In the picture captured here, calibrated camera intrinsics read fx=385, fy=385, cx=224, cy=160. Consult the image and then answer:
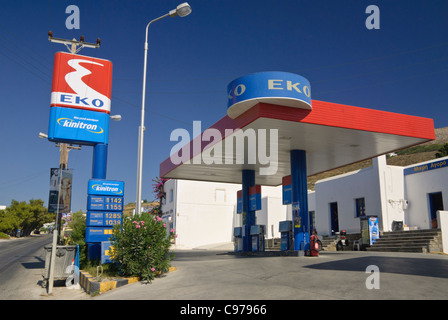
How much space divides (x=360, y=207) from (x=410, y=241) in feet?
19.7

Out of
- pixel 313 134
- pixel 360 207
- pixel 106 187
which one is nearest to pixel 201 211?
pixel 360 207

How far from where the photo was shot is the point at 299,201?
17938mm

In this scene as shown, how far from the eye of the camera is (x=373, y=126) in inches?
590

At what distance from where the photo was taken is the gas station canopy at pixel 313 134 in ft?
46.1

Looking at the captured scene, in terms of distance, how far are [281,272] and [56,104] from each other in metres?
10.6

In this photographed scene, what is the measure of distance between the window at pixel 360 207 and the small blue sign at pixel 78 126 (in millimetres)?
18089

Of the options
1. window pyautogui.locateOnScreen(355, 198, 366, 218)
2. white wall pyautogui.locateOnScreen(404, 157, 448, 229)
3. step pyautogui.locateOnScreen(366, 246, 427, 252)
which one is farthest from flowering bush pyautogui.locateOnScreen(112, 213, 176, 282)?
window pyautogui.locateOnScreen(355, 198, 366, 218)

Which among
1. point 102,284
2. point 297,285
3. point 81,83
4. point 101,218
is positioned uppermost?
point 81,83

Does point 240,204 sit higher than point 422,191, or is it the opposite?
point 422,191

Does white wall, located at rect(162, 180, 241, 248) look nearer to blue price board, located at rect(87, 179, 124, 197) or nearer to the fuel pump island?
the fuel pump island

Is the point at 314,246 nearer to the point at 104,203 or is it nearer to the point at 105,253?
the point at 105,253

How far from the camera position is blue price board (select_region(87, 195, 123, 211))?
44.6 feet
